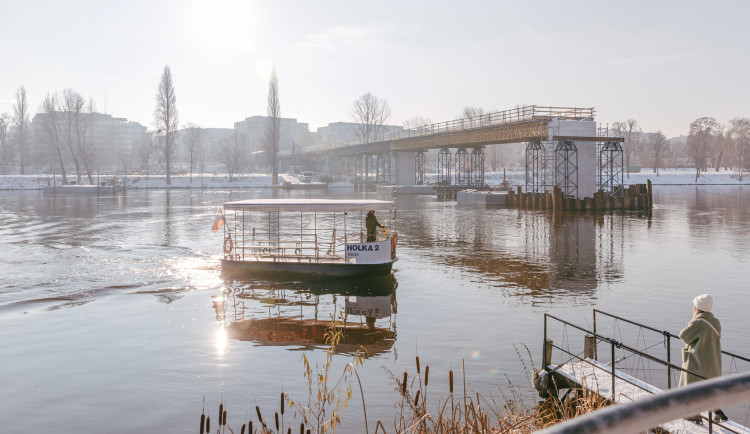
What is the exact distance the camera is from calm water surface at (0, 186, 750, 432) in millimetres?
12070

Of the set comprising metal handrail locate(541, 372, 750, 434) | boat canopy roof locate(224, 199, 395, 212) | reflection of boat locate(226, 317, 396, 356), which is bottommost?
reflection of boat locate(226, 317, 396, 356)

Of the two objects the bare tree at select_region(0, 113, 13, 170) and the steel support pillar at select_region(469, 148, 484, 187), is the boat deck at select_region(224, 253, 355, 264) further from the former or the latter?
the bare tree at select_region(0, 113, 13, 170)

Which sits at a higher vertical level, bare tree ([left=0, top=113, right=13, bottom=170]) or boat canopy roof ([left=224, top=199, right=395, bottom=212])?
bare tree ([left=0, top=113, right=13, bottom=170])

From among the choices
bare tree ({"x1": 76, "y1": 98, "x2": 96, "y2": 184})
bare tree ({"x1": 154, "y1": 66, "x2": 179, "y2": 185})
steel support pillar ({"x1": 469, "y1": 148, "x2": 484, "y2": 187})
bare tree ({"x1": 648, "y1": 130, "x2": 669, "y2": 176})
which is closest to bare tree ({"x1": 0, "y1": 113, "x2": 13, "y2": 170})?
bare tree ({"x1": 76, "y1": 98, "x2": 96, "y2": 184})

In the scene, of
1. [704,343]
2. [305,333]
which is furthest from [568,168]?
[704,343]

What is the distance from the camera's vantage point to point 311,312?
18812 millimetres

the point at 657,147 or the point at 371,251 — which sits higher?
the point at 657,147

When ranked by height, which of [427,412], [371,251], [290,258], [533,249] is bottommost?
[427,412]

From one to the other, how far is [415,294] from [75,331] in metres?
10.4

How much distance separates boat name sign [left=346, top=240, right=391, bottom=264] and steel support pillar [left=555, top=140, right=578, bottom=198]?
38.3 metres

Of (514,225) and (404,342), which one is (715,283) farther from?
(514,225)

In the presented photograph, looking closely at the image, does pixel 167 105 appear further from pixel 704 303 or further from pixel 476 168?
pixel 704 303

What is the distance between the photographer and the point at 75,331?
55.6 feet

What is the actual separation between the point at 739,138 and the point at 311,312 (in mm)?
161635
